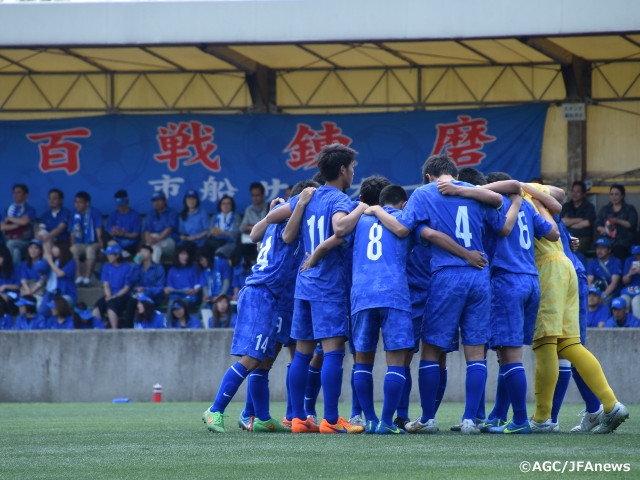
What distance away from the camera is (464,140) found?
60.8ft

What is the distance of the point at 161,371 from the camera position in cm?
1452

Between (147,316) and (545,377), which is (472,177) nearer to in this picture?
(545,377)

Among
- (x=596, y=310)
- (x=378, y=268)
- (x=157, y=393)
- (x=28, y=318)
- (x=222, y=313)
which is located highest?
(x=378, y=268)

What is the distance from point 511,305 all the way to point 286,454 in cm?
221

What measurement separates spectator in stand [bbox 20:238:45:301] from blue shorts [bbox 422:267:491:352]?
11.3m

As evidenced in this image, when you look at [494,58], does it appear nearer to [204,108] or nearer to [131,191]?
[204,108]

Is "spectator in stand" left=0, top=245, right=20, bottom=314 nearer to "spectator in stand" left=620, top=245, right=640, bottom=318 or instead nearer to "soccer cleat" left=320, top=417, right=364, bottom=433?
"spectator in stand" left=620, top=245, right=640, bottom=318

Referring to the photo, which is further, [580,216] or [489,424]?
[580,216]

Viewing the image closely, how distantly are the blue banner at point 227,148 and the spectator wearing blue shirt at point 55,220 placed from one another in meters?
0.43

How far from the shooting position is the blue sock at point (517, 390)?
7.68 m

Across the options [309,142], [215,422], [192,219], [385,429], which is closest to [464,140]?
[309,142]

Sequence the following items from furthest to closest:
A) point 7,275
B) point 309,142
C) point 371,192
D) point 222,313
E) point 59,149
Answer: point 59,149 → point 309,142 → point 7,275 → point 222,313 → point 371,192

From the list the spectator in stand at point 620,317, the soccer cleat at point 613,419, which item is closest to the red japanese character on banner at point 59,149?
the spectator in stand at point 620,317

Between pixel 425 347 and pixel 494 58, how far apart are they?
1132cm
